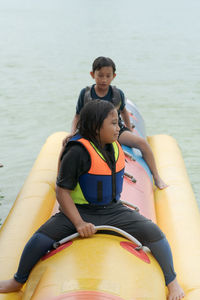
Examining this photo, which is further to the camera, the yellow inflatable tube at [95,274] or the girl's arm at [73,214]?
the girl's arm at [73,214]

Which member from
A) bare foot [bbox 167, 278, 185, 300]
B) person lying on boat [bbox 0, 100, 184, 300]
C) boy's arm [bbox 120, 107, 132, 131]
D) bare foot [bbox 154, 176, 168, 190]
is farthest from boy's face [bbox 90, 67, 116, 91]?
bare foot [bbox 167, 278, 185, 300]

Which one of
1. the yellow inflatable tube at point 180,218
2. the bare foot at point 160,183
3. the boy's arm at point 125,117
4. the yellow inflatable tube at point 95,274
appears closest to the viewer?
the yellow inflatable tube at point 95,274

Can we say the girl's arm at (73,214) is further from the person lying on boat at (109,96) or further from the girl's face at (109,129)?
the person lying on boat at (109,96)

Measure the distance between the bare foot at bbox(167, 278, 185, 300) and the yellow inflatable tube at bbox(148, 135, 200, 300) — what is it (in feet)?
0.12

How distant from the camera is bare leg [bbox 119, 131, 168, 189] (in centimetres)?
300

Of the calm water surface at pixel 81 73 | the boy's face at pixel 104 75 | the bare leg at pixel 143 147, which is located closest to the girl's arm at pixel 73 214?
the boy's face at pixel 104 75

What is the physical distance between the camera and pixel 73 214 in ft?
5.96

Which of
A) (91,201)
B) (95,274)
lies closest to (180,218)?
(91,201)

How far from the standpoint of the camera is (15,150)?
464cm

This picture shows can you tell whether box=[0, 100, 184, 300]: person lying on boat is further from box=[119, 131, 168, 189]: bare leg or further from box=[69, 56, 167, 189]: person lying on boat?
box=[119, 131, 168, 189]: bare leg

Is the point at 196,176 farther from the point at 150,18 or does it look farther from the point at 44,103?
the point at 150,18

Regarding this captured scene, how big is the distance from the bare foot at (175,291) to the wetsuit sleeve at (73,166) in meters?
0.52

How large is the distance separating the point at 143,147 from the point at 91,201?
1.18m

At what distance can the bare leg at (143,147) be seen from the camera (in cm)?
300
